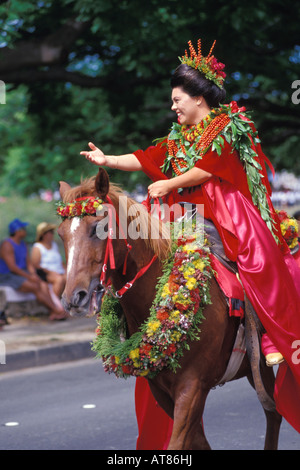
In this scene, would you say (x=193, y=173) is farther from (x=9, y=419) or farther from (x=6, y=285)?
(x=6, y=285)

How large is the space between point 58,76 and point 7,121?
11679 millimetres

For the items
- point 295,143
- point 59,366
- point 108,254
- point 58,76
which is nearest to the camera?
point 108,254

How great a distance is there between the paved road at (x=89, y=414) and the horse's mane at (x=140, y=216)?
2481mm

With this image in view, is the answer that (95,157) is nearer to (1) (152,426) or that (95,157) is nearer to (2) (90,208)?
(2) (90,208)

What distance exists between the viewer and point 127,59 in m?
13.4

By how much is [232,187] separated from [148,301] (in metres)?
0.86

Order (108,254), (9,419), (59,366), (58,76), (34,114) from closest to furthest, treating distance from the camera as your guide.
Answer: (108,254) < (9,419) < (59,366) < (58,76) < (34,114)

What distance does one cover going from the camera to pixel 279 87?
591 inches

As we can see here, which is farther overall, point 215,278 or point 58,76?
point 58,76

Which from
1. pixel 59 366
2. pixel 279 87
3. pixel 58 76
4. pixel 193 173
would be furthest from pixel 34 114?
pixel 193 173

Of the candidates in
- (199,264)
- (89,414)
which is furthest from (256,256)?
(89,414)

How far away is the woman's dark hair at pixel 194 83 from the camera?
169 inches

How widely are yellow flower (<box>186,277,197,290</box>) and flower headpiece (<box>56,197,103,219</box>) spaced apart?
2.15 feet

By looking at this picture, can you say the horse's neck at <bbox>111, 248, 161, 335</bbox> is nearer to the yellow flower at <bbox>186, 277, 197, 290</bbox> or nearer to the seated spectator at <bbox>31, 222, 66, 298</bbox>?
the yellow flower at <bbox>186, 277, 197, 290</bbox>
